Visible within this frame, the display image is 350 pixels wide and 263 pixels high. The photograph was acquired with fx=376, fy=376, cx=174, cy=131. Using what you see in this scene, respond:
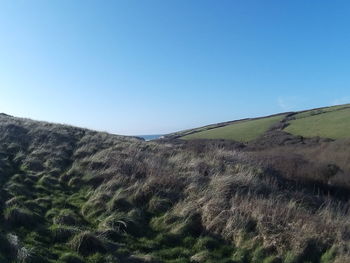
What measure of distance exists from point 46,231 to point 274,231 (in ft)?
18.3

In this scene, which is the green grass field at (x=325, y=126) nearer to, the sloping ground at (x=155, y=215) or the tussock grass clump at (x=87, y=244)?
the sloping ground at (x=155, y=215)

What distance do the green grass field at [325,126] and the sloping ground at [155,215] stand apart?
129ft

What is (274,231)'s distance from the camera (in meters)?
9.02

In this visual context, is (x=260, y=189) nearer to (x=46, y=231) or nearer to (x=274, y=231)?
(x=274, y=231)

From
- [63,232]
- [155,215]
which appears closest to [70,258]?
[63,232]

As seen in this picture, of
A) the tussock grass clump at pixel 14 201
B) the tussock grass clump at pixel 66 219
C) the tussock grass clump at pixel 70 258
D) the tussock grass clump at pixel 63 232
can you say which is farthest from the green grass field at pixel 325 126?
the tussock grass clump at pixel 70 258

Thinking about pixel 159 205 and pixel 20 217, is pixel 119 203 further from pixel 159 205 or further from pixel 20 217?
pixel 20 217

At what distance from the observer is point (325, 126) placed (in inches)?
2322

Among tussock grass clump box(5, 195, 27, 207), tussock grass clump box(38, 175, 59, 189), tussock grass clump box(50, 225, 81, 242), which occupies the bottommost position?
tussock grass clump box(50, 225, 81, 242)

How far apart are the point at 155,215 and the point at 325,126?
177 feet

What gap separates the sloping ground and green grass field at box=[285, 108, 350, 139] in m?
39.4

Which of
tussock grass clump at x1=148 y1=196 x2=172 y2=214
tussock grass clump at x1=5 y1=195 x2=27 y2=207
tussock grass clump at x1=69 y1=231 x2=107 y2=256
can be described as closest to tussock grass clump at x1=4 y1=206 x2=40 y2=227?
tussock grass clump at x1=5 y1=195 x2=27 y2=207

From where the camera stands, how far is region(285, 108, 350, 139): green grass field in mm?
51916

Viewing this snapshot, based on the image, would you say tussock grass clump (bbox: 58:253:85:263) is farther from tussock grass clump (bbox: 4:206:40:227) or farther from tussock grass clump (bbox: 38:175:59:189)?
tussock grass clump (bbox: 38:175:59:189)
